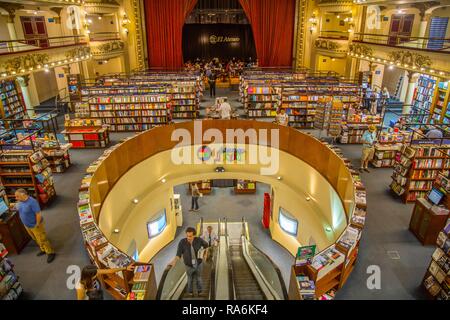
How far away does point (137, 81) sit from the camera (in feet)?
48.6

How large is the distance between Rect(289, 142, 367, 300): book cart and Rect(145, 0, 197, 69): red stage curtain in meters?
17.8

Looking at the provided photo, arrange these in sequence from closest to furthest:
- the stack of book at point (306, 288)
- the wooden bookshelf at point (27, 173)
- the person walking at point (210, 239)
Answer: the stack of book at point (306, 288) → the person walking at point (210, 239) → the wooden bookshelf at point (27, 173)

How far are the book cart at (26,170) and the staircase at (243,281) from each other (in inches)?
194

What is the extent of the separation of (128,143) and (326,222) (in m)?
5.93

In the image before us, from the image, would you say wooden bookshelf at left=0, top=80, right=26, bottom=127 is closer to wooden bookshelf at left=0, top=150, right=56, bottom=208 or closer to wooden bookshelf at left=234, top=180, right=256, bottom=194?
wooden bookshelf at left=0, top=150, right=56, bottom=208

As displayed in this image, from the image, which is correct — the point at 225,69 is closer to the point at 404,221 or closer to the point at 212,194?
the point at 212,194

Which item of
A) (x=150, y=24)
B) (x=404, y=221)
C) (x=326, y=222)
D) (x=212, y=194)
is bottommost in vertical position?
(x=212, y=194)

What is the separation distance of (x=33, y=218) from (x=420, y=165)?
27.6 ft

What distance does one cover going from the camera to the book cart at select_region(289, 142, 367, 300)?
4609 millimetres

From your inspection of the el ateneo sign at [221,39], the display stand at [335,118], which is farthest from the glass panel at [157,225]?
the el ateneo sign at [221,39]

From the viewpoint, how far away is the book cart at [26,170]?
7.37 metres
